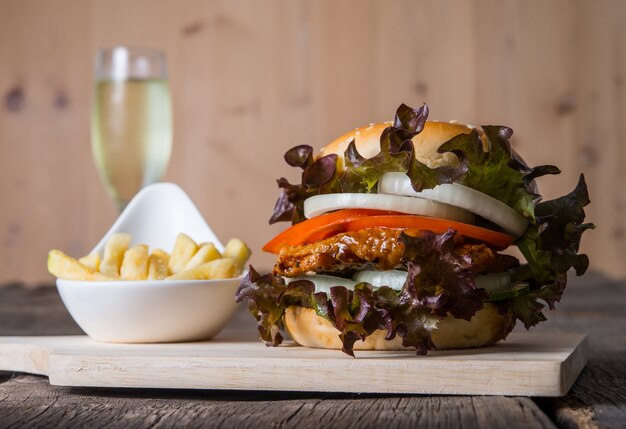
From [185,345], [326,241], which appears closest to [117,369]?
[185,345]

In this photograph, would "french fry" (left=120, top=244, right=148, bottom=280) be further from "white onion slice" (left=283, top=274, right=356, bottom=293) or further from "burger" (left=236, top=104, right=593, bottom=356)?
"white onion slice" (left=283, top=274, right=356, bottom=293)

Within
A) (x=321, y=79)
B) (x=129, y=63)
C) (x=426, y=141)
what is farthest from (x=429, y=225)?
(x=321, y=79)

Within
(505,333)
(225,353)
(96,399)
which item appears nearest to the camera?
(96,399)

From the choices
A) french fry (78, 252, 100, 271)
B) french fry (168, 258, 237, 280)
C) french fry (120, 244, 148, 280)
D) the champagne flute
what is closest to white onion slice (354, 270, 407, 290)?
french fry (168, 258, 237, 280)

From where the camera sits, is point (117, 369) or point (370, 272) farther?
point (370, 272)

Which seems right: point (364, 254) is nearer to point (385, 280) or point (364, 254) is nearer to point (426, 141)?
point (385, 280)

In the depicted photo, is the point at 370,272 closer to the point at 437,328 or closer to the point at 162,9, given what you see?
the point at 437,328

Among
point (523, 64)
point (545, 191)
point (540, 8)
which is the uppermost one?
point (540, 8)
